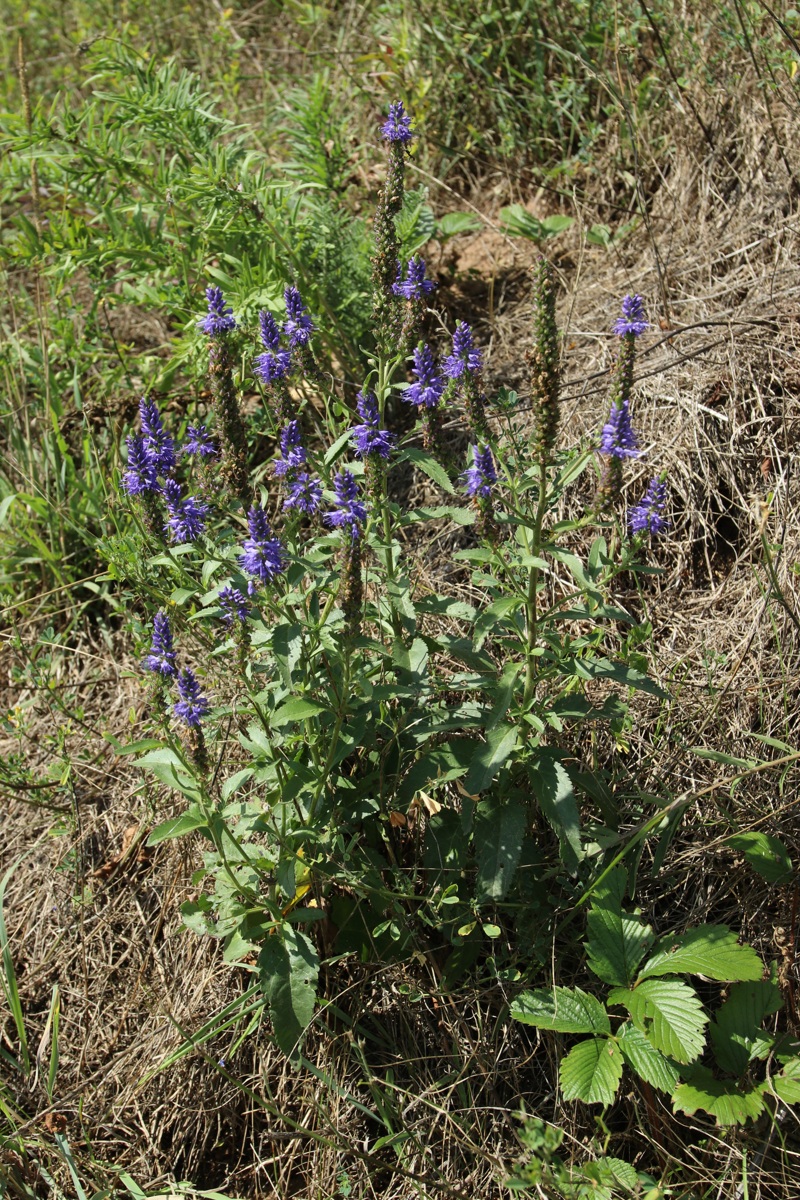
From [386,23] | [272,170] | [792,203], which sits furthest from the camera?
[386,23]

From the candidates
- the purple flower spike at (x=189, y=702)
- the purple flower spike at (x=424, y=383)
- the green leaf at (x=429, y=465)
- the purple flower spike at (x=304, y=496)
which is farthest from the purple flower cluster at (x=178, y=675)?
the purple flower spike at (x=424, y=383)

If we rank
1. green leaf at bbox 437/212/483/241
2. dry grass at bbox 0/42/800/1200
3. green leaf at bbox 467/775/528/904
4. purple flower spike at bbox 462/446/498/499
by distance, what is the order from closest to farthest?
1. purple flower spike at bbox 462/446/498/499
2. green leaf at bbox 467/775/528/904
3. dry grass at bbox 0/42/800/1200
4. green leaf at bbox 437/212/483/241

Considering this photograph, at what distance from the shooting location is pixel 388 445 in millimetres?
2635

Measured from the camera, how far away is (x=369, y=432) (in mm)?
2570

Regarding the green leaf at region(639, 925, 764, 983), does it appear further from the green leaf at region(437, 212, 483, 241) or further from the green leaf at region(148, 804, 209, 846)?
the green leaf at region(437, 212, 483, 241)

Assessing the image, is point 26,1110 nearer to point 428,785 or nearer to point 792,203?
point 428,785

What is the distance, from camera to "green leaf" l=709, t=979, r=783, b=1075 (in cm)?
261

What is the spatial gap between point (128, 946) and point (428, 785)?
125 centimetres

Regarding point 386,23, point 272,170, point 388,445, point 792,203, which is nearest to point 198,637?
point 388,445

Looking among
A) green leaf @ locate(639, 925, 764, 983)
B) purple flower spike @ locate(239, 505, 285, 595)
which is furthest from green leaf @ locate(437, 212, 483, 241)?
green leaf @ locate(639, 925, 764, 983)

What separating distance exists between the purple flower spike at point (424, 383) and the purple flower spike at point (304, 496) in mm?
352

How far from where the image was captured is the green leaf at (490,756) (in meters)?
2.51

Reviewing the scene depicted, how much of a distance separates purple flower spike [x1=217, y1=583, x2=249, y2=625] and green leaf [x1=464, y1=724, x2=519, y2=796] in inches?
28.4

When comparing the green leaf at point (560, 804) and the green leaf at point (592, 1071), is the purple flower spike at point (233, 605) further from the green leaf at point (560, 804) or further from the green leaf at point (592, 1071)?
the green leaf at point (592, 1071)
